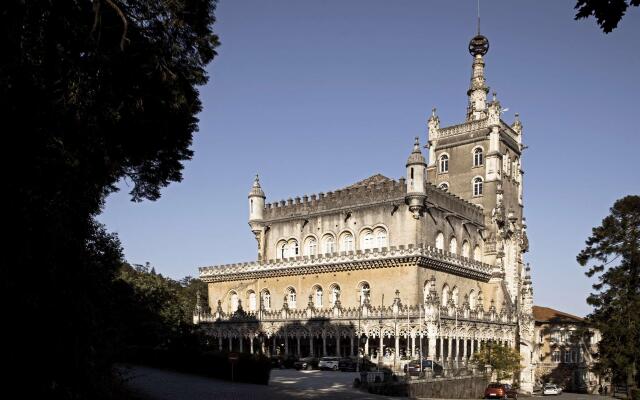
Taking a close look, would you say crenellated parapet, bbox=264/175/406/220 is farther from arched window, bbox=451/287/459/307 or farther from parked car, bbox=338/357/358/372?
parked car, bbox=338/357/358/372

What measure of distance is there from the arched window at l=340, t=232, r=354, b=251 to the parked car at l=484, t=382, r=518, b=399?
17198 millimetres

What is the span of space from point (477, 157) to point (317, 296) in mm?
20481

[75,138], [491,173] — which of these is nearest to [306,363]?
[491,173]

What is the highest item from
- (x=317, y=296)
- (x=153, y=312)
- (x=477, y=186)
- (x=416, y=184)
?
(x=477, y=186)

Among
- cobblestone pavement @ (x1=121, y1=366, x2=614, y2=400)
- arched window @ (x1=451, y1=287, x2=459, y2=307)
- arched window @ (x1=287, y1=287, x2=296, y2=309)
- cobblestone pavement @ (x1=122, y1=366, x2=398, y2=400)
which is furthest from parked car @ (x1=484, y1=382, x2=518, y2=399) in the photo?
arched window @ (x1=287, y1=287, x2=296, y2=309)

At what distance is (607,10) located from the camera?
8219mm

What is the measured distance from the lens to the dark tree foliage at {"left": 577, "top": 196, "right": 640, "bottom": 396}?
1869 inches

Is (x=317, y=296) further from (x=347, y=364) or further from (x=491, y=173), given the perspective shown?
(x=491, y=173)

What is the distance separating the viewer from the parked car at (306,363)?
4234 cm

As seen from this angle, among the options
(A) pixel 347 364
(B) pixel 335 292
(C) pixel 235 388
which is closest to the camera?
(C) pixel 235 388

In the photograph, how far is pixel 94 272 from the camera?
16.0 metres

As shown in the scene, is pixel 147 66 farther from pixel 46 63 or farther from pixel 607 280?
pixel 607 280

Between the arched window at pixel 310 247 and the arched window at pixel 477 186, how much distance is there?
52.4 feet

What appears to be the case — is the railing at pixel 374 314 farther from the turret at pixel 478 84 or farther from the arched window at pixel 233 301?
the turret at pixel 478 84
